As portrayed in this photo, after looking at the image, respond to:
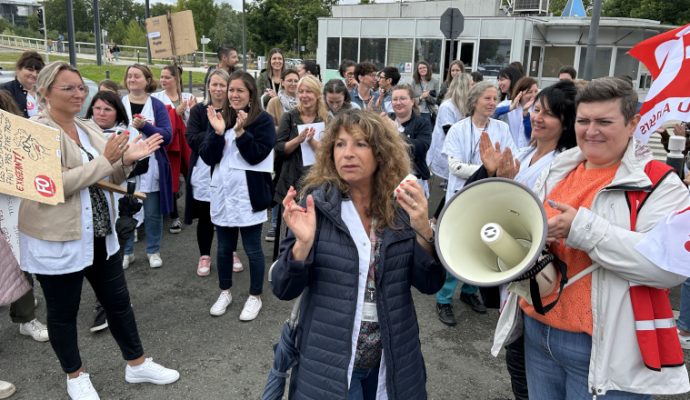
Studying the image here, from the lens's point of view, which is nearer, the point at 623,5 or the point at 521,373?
the point at 521,373

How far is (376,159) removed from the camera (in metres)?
2.23

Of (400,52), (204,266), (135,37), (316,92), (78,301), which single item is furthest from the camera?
(135,37)

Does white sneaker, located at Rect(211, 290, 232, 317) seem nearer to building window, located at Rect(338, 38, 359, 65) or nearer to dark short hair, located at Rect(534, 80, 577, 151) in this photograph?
dark short hair, located at Rect(534, 80, 577, 151)

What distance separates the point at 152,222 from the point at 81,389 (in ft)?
7.62

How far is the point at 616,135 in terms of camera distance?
182cm

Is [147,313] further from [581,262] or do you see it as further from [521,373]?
[581,262]

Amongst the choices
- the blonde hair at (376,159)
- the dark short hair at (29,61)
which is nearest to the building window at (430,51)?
the dark short hair at (29,61)

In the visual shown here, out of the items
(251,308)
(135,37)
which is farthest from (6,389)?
(135,37)

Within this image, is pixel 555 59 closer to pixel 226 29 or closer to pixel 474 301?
pixel 474 301

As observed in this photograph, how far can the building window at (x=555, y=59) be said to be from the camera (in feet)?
61.4

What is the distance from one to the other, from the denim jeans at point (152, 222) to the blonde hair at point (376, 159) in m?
3.29

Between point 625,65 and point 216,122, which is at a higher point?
point 625,65

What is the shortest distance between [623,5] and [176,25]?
97.7ft

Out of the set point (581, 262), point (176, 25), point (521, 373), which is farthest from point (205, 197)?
point (176, 25)
